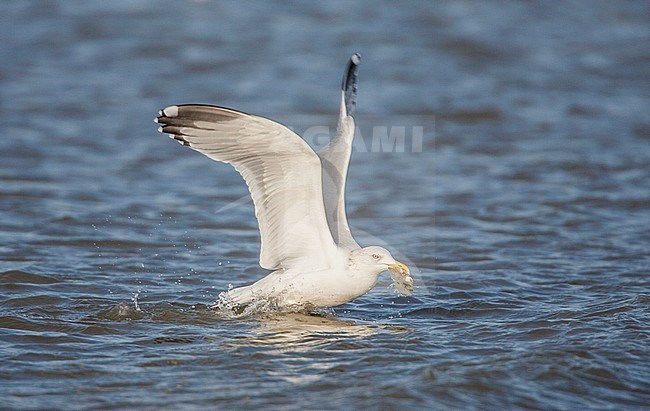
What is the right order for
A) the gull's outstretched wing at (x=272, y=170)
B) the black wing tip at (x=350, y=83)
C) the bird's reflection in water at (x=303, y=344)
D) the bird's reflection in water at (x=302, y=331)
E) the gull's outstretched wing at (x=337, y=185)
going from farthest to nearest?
the black wing tip at (x=350, y=83), the gull's outstretched wing at (x=337, y=185), the bird's reflection in water at (x=302, y=331), the gull's outstretched wing at (x=272, y=170), the bird's reflection in water at (x=303, y=344)

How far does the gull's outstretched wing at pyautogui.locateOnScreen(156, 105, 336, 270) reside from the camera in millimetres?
5805

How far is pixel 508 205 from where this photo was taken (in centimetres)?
988

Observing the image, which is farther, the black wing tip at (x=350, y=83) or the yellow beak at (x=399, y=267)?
the black wing tip at (x=350, y=83)

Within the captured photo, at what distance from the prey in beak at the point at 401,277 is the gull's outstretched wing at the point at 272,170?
40cm

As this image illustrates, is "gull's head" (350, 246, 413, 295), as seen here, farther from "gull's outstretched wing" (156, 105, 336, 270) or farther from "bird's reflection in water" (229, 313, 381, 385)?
"bird's reflection in water" (229, 313, 381, 385)

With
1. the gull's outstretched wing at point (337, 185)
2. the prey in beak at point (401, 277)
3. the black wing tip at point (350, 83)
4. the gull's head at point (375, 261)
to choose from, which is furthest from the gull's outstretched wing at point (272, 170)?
the black wing tip at point (350, 83)

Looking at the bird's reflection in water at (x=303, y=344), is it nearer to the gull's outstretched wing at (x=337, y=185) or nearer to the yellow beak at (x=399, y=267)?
the yellow beak at (x=399, y=267)

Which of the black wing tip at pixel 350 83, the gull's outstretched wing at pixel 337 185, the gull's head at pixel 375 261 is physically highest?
the black wing tip at pixel 350 83

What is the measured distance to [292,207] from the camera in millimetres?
6266

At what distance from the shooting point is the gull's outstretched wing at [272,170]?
580 centimetres

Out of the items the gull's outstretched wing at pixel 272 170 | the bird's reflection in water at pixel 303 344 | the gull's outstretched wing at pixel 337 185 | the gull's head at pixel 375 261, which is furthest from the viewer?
the gull's outstretched wing at pixel 337 185

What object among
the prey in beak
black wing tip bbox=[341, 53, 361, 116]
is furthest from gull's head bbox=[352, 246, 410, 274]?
black wing tip bbox=[341, 53, 361, 116]

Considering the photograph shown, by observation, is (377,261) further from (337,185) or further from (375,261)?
(337,185)

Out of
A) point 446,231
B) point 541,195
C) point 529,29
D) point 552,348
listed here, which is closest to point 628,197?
point 541,195
